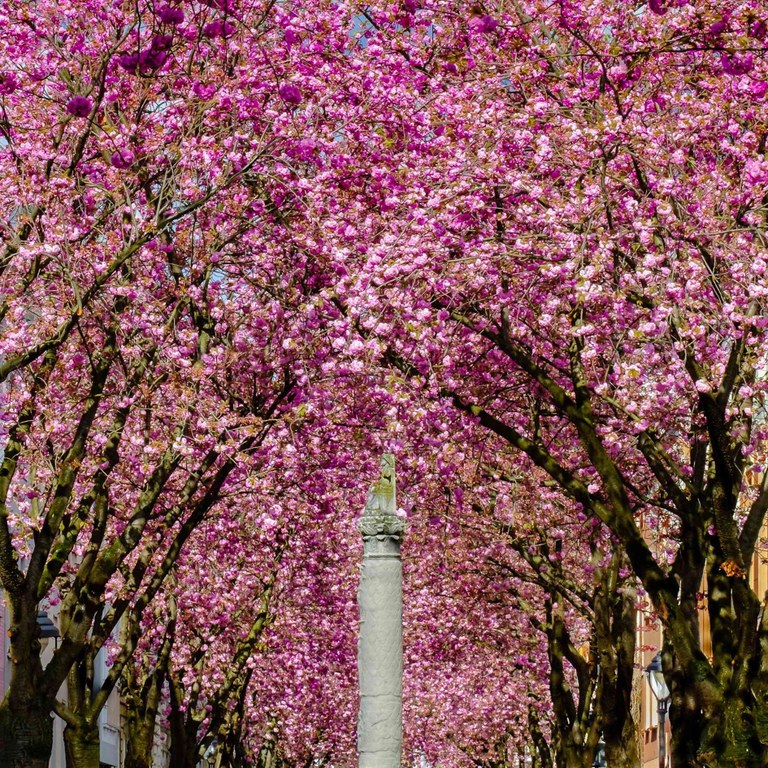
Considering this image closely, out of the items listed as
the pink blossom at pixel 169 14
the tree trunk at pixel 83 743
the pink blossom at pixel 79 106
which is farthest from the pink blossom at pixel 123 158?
the tree trunk at pixel 83 743

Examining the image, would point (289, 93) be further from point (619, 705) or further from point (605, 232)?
point (619, 705)

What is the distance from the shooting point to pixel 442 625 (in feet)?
120

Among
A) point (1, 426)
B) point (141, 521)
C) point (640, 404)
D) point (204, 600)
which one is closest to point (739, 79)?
point (640, 404)

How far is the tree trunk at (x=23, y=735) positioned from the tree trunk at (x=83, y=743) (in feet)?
15.9

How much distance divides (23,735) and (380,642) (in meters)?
6.83

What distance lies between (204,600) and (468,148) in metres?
16.3

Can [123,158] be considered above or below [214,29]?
below

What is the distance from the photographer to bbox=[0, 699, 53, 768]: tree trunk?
16.1 metres

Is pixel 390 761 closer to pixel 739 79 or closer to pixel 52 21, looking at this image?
pixel 739 79

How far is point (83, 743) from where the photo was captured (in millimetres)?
21234

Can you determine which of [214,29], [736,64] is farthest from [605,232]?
[214,29]

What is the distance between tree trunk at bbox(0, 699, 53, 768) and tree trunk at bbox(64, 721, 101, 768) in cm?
485

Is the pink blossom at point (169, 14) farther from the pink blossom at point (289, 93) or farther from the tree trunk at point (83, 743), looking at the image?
the tree trunk at point (83, 743)

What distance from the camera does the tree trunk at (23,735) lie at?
16.1m
